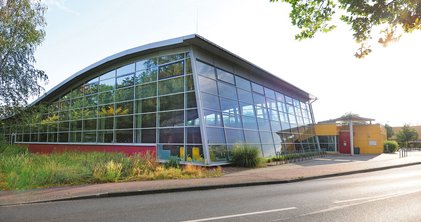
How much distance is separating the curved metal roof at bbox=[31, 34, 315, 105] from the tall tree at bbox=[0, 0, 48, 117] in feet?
15.2

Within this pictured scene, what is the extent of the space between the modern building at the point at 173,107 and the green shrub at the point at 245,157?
1.94 ft

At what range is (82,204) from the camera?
770 cm

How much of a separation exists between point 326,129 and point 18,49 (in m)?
35.2

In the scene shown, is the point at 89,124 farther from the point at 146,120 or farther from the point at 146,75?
the point at 146,75

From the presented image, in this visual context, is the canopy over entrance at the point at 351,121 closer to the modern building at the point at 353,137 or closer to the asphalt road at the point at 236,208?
the modern building at the point at 353,137

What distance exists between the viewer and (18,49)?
624 inches

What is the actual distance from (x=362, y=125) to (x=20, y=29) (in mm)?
38884

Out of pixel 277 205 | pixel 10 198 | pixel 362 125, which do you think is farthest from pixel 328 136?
pixel 10 198

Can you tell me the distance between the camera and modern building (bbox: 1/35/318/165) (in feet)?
58.9

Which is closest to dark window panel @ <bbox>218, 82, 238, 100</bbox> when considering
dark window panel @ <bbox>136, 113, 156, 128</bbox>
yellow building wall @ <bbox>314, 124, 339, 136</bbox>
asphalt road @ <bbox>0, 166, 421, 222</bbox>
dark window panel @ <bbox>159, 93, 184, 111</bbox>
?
dark window panel @ <bbox>159, 93, 184, 111</bbox>

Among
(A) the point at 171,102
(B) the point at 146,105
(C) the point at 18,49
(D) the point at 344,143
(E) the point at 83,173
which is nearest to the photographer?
(E) the point at 83,173

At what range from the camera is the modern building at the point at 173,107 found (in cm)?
1794

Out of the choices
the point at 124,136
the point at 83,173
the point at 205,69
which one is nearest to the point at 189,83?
the point at 205,69

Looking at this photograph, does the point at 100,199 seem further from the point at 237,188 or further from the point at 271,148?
the point at 271,148
